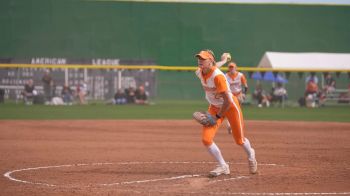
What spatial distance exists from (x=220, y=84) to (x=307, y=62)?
28.0 m

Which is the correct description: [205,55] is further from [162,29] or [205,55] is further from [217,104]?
[162,29]

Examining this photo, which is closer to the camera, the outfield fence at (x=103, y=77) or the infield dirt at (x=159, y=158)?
the infield dirt at (x=159, y=158)

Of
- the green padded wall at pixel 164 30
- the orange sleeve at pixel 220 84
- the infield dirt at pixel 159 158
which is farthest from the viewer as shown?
the green padded wall at pixel 164 30

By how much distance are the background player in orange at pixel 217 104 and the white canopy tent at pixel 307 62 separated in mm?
26614

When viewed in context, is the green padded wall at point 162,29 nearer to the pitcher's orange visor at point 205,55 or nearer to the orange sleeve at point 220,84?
the pitcher's orange visor at point 205,55

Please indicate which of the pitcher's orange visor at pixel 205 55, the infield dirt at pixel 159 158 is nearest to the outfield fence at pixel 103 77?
the infield dirt at pixel 159 158

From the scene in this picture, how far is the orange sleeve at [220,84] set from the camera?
34.1 feet

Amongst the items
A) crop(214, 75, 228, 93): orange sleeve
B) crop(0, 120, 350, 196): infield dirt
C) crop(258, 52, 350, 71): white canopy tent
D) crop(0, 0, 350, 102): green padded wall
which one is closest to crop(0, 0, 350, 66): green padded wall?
crop(0, 0, 350, 102): green padded wall

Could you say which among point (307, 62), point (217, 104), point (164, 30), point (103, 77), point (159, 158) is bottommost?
point (159, 158)

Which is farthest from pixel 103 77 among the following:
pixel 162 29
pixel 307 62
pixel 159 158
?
pixel 159 158

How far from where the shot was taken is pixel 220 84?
10414 millimetres

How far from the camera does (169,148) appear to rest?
15406 millimetres

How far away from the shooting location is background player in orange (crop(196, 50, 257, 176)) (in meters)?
10.5

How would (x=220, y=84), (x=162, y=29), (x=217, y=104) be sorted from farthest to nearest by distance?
(x=162, y=29) → (x=217, y=104) → (x=220, y=84)
